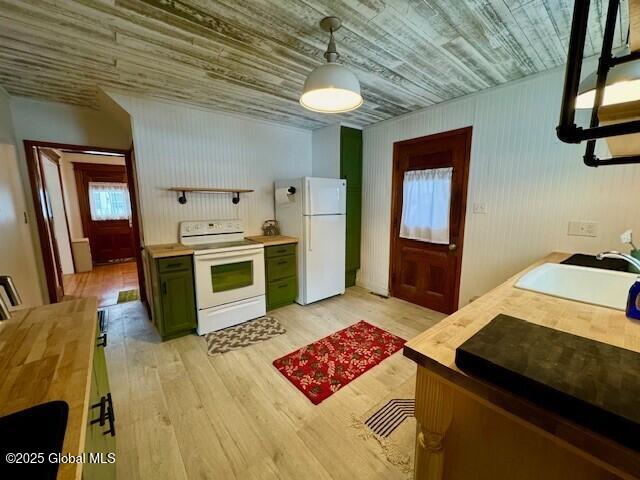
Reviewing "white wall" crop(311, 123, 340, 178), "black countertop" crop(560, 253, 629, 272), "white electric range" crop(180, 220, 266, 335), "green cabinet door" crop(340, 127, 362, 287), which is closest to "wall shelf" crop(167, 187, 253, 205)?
"white electric range" crop(180, 220, 266, 335)

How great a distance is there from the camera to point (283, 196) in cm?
346

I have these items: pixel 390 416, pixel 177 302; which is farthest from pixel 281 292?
pixel 390 416

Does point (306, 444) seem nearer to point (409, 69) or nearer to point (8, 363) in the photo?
point (8, 363)

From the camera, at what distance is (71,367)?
2.64 feet

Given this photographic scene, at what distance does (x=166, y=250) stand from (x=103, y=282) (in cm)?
296

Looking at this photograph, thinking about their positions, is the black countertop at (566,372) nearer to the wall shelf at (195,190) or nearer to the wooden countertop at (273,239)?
the wooden countertop at (273,239)

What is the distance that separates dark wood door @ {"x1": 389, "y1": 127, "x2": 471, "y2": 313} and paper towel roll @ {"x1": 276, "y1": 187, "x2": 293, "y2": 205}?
4.57 feet

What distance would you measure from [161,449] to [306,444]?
82 centimetres

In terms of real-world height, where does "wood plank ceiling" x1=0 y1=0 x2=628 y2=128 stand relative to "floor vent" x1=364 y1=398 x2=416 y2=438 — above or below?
above

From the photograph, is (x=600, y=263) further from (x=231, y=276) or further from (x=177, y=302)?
(x=177, y=302)

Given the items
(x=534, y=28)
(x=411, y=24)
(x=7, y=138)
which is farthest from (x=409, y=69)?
(x=7, y=138)

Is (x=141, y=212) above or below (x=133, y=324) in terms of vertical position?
above

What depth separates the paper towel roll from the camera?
336cm

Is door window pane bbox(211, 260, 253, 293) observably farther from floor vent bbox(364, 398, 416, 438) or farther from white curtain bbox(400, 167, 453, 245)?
white curtain bbox(400, 167, 453, 245)
